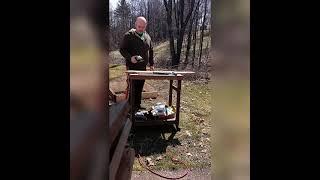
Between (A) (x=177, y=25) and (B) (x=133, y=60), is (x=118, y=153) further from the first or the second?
(A) (x=177, y=25)

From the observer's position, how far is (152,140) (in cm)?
578

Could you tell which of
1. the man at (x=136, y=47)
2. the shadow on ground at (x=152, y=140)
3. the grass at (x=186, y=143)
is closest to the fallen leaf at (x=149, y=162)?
the grass at (x=186, y=143)

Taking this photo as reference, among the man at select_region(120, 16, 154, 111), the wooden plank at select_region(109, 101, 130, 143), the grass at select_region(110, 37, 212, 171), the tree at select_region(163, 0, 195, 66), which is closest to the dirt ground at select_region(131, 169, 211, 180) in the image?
the grass at select_region(110, 37, 212, 171)

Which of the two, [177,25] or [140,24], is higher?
[177,25]

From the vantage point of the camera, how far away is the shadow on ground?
5.39m

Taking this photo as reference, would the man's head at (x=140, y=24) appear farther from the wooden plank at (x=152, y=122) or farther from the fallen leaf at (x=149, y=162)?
the fallen leaf at (x=149, y=162)

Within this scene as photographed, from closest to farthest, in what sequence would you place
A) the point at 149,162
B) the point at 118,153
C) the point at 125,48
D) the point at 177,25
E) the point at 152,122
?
the point at 118,153
the point at 149,162
the point at 152,122
the point at 125,48
the point at 177,25

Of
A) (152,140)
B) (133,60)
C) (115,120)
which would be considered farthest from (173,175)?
(133,60)

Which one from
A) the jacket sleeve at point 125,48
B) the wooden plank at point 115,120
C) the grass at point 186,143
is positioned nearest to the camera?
the wooden plank at point 115,120

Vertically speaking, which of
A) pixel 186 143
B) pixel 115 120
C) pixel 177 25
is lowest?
pixel 186 143

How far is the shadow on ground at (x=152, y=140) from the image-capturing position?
5.39 meters

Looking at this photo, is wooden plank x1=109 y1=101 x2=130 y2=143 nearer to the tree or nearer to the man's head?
the man's head
